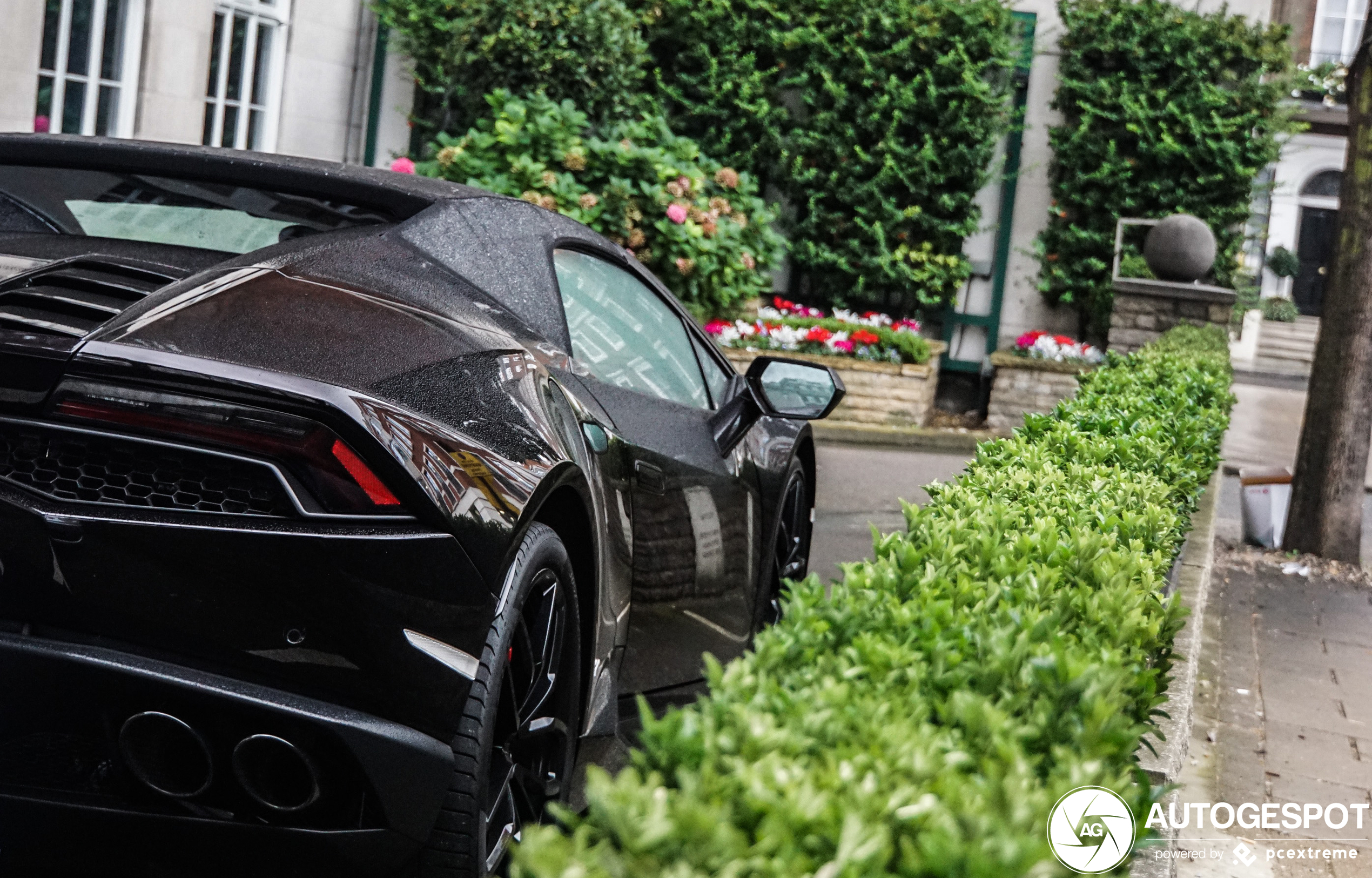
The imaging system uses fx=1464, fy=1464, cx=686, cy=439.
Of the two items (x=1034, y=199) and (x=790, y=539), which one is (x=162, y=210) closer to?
(x=790, y=539)

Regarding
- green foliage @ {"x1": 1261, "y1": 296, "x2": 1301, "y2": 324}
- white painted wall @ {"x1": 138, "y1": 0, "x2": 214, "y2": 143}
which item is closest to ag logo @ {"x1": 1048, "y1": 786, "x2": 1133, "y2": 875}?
white painted wall @ {"x1": 138, "y1": 0, "x2": 214, "y2": 143}

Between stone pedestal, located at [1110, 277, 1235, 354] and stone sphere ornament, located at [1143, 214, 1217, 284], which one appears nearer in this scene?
stone pedestal, located at [1110, 277, 1235, 354]

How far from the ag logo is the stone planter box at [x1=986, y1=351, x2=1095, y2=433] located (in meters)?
12.3

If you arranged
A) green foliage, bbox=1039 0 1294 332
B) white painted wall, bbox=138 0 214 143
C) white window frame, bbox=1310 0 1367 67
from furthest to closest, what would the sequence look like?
white window frame, bbox=1310 0 1367 67 → green foliage, bbox=1039 0 1294 332 → white painted wall, bbox=138 0 214 143

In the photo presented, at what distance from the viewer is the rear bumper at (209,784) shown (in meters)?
2.28

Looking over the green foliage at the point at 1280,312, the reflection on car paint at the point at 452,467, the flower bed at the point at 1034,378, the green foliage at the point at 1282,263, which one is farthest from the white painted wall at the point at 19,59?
the green foliage at the point at 1282,263

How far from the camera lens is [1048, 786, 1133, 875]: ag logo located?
1.65m

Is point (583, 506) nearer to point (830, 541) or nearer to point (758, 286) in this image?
point (830, 541)

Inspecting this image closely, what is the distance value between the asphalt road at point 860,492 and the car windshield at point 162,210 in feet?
11.0

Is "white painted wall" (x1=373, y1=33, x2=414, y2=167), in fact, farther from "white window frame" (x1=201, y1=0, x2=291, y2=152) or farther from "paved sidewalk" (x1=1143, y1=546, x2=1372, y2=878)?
"paved sidewalk" (x1=1143, y1=546, x2=1372, y2=878)

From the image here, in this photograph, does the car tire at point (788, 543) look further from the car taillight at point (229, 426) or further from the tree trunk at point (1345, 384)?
the tree trunk at point (1345, 384)

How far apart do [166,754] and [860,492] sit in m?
7.45

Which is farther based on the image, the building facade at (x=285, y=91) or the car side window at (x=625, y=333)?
the building facade at (x=285, y=91)

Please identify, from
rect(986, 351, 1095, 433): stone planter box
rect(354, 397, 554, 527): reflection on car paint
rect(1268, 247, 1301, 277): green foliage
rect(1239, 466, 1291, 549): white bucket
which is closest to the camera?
rect(354, 397, 554, 527): reflection on car paint
